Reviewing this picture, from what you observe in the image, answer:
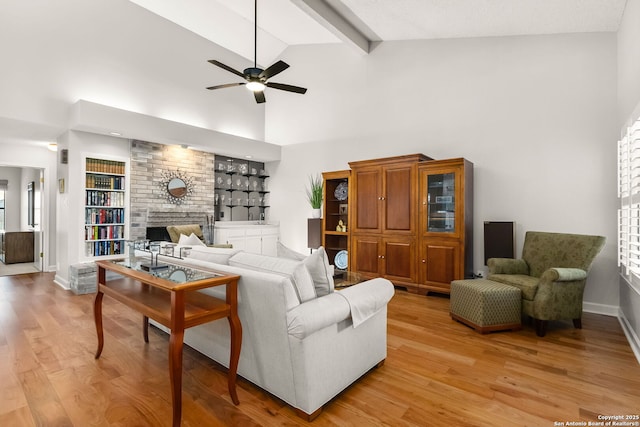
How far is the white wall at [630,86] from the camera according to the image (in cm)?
288

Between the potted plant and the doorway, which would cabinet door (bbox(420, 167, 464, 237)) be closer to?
the potted plant

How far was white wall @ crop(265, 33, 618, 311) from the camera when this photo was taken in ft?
13.0

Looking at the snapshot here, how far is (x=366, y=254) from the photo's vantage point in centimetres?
537

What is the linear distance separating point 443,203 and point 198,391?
3.85 meters

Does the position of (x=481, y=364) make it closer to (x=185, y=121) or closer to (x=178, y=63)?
(x=185, y=121)

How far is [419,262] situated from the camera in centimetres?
480

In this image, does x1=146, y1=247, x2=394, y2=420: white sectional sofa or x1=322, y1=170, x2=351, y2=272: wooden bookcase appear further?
x1=322, y1=170, x2=351, y2=272: wooden bookcase

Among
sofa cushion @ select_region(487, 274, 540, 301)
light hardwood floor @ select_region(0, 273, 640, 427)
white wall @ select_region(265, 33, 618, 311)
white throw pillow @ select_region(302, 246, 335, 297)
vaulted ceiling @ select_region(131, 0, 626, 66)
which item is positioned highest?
vaulted ceiling @ select_region(131, 0, 626, 66)

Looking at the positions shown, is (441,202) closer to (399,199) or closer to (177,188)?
(399,199)

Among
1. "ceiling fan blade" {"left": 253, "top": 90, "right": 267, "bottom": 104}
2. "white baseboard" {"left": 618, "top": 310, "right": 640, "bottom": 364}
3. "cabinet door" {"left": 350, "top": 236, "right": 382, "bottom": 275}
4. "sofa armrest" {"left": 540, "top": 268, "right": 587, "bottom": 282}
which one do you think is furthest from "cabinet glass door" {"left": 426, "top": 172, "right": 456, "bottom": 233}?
"ceiling fan blade" {"left": 253, "top": 90, "right": 267, "bottom": 104}

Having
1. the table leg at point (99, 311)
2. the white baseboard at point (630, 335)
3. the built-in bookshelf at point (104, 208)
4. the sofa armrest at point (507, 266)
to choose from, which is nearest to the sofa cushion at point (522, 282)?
the sofa armrest at point (507, 266)

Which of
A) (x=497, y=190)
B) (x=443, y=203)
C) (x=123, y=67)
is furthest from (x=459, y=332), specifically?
(x=123, y=67)

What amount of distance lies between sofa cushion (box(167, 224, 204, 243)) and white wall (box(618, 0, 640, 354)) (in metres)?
6.01

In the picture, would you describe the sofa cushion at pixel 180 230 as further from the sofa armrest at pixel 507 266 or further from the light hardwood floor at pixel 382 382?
the sofa armrest at pixel 507 266
